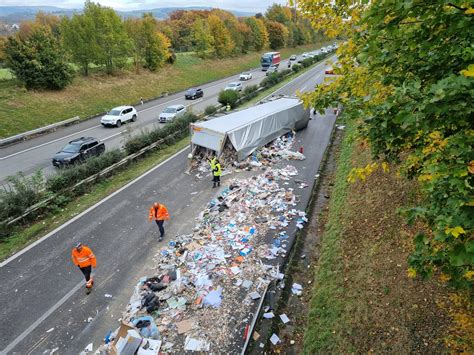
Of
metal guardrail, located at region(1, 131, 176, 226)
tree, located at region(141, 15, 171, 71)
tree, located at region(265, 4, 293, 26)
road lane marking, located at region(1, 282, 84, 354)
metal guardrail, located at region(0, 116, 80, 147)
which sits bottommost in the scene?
road lane marking, located at region(1, 282, 84, 354)

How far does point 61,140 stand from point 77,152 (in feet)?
25.0

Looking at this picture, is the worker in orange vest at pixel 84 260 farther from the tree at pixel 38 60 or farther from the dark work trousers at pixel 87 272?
the tree at pixel 38 60

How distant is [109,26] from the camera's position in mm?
37750

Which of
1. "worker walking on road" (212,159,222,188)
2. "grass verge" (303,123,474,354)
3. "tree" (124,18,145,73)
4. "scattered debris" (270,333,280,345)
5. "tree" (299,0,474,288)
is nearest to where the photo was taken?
"tree" (299,0,474,288)

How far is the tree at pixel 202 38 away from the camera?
185ft

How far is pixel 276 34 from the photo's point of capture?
81.2 meters

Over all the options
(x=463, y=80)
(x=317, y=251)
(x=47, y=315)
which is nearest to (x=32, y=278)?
(x=47, y=315)

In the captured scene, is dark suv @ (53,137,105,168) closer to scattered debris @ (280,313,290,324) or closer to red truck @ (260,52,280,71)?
scattered debris @ (280,313,290,324)

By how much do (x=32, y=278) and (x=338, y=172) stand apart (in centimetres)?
1382

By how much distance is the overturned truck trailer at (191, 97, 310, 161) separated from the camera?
16.5 metres

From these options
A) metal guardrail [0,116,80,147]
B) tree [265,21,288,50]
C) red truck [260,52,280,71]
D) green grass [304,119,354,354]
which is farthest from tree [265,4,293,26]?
green grass [304,119,354,354]

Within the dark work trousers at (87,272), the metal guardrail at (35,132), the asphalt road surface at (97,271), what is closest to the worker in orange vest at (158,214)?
the asphalt road surface at (97,271)

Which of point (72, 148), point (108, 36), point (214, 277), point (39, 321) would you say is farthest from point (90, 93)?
point (214, 277)

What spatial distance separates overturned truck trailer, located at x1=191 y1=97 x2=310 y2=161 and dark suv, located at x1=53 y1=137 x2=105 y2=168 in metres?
6.53
